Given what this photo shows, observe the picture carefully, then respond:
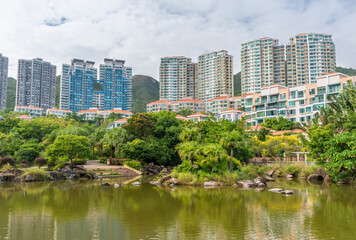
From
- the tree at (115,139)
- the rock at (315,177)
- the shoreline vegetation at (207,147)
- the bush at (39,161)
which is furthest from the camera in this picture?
the tree at (115,139)

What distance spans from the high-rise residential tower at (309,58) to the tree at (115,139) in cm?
9392

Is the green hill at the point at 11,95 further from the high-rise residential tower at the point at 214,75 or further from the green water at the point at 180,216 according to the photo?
the green water at the point at 180,216

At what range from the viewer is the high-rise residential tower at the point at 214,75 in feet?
427

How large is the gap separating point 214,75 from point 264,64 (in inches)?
875

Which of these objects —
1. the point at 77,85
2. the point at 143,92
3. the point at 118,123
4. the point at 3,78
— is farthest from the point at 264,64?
the point at 3,78

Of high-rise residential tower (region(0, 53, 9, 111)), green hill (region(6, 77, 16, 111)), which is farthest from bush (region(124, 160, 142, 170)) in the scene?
green hill (region(6, 77, 16, 111))

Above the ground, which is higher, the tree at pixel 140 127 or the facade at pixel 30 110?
the facade at pixel 30 110

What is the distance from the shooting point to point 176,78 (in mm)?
144000

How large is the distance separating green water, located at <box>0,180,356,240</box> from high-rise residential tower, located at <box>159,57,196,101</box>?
124 m

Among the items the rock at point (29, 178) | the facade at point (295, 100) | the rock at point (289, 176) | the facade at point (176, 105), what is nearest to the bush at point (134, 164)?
the rock at point (29, 178)

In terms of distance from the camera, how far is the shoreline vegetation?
2628 cm

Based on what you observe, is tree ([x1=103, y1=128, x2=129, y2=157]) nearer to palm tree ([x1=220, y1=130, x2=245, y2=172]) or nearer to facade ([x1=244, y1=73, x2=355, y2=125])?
palm tree ([x1=220, y1=130, x2=245, y2=172])

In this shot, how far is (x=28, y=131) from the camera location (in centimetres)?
5644

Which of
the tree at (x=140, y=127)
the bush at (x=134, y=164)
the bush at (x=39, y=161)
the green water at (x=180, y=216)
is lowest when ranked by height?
the green water at (x=180, y=216)
